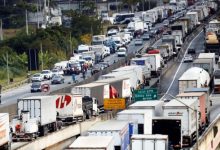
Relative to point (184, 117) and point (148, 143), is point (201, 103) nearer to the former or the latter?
point (184, 117)

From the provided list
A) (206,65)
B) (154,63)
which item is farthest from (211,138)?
(154,63)

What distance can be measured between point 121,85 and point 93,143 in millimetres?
31103

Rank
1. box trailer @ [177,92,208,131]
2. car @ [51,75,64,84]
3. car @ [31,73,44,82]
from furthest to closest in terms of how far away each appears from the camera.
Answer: car @ [31,73,44,82] < car @ [51,75,64,84] < box trailer @ [177,92,208,131]

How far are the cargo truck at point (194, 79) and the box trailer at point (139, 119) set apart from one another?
20.1m

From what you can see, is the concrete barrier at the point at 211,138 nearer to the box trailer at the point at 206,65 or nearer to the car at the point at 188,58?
the box trailer at the point at 206,65

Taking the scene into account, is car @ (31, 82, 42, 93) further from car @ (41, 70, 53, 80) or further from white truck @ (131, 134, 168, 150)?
white truck @ (131, 134, 168, 150)

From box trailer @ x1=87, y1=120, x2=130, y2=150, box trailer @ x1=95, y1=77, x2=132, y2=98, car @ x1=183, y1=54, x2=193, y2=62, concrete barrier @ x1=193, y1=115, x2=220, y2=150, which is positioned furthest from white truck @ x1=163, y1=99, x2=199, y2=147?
car @ x1=183, y1=54, x2=193, y2=62

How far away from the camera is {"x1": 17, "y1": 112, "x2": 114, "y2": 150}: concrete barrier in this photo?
4997 cm

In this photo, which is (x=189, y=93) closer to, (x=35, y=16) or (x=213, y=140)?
(x=213, y=140)

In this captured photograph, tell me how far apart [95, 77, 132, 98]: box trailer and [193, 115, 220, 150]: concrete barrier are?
48.7 feet

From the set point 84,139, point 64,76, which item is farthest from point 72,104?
point 64,76

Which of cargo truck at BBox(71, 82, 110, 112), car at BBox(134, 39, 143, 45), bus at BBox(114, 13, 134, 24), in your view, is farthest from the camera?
bus at BBox(114, 13, 134, 24)

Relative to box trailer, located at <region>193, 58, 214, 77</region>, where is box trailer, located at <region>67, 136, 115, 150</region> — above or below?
above

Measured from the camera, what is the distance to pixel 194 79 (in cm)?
7250
